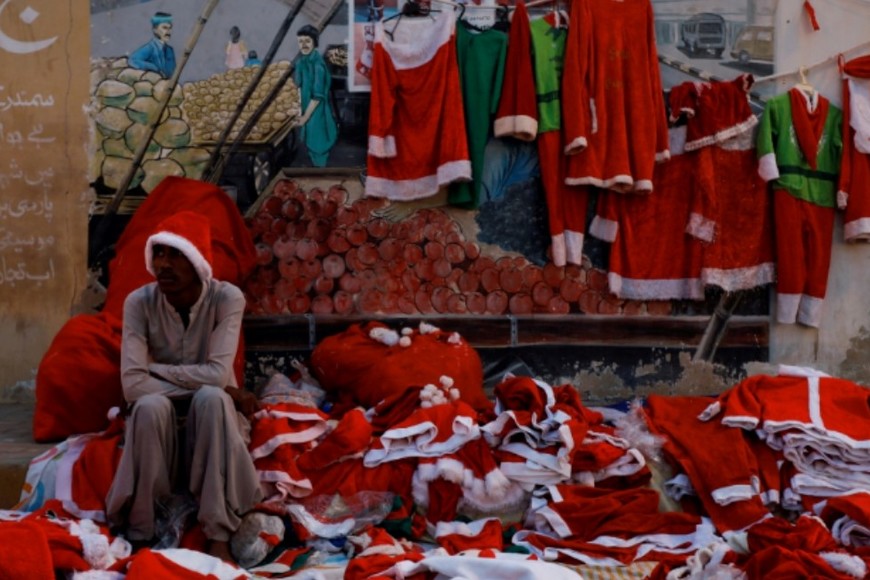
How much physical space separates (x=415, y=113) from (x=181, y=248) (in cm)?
194

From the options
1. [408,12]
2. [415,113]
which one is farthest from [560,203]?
[408,12]

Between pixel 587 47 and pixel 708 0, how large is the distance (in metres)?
0.93

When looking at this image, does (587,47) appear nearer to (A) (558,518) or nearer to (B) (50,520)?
(A) (558,518)

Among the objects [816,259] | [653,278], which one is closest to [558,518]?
[653,278]

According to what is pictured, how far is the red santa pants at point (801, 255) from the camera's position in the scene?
6195 millimetres

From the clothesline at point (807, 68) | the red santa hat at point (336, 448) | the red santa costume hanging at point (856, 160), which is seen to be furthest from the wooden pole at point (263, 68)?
the red santa costume hanging at point (856, 160)

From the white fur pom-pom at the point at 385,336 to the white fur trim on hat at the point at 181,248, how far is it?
51.2 inches

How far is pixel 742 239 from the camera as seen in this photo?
20.5ft

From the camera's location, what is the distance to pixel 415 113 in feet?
19.8

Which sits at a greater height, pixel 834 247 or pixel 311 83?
pixel 311 83

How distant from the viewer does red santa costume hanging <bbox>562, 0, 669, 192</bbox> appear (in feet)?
19.7

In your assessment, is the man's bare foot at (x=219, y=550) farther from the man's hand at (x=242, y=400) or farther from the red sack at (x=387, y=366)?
the red sack at (x=387, y=366)

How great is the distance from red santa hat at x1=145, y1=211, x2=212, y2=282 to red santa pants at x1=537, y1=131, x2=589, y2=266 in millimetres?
2080

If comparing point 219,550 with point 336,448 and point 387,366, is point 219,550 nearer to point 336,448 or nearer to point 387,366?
point 336,448
